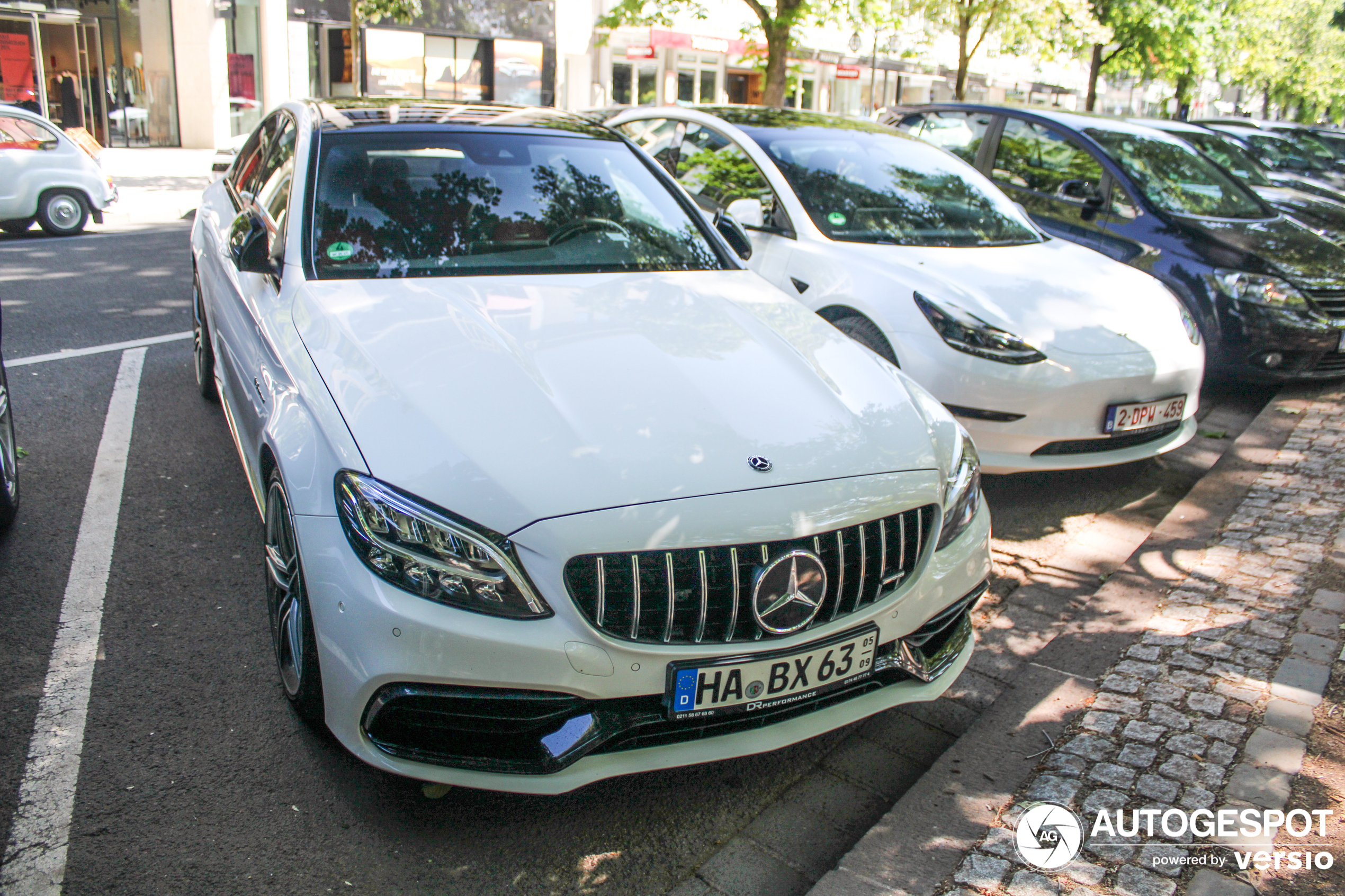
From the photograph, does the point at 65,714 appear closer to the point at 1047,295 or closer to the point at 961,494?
the point at 961,494

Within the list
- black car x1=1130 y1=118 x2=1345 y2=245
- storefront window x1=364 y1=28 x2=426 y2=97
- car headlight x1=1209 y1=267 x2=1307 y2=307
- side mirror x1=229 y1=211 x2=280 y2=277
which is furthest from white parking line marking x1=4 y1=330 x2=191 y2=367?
storefront window x1=364 y1=28 x2=426 y2=97

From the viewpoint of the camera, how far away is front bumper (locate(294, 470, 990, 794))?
91.7 inches

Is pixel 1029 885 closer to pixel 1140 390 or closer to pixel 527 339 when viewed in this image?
pixel 527 339

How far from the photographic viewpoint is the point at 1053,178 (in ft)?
24.8

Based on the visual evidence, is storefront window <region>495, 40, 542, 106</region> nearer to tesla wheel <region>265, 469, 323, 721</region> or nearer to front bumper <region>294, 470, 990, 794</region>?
tesla wheel <region>265, 469, 323, 721</region>

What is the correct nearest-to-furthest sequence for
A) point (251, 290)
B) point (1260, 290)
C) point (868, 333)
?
point (251, 290), point (868, 333), point (1260, 290)

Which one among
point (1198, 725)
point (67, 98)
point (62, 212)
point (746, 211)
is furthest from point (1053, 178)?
point (67, 98)

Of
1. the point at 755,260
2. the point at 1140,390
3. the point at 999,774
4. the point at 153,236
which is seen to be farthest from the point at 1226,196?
the point at 153,236

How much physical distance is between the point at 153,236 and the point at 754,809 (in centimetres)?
1134

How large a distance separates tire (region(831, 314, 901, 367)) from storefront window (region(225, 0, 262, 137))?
75.3 ft

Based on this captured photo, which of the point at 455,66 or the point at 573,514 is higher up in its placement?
the point at 455,66

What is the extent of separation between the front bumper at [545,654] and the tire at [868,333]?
2.41 metres

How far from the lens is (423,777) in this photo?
Result: 2.44 metres

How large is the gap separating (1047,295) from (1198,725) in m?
2.46
